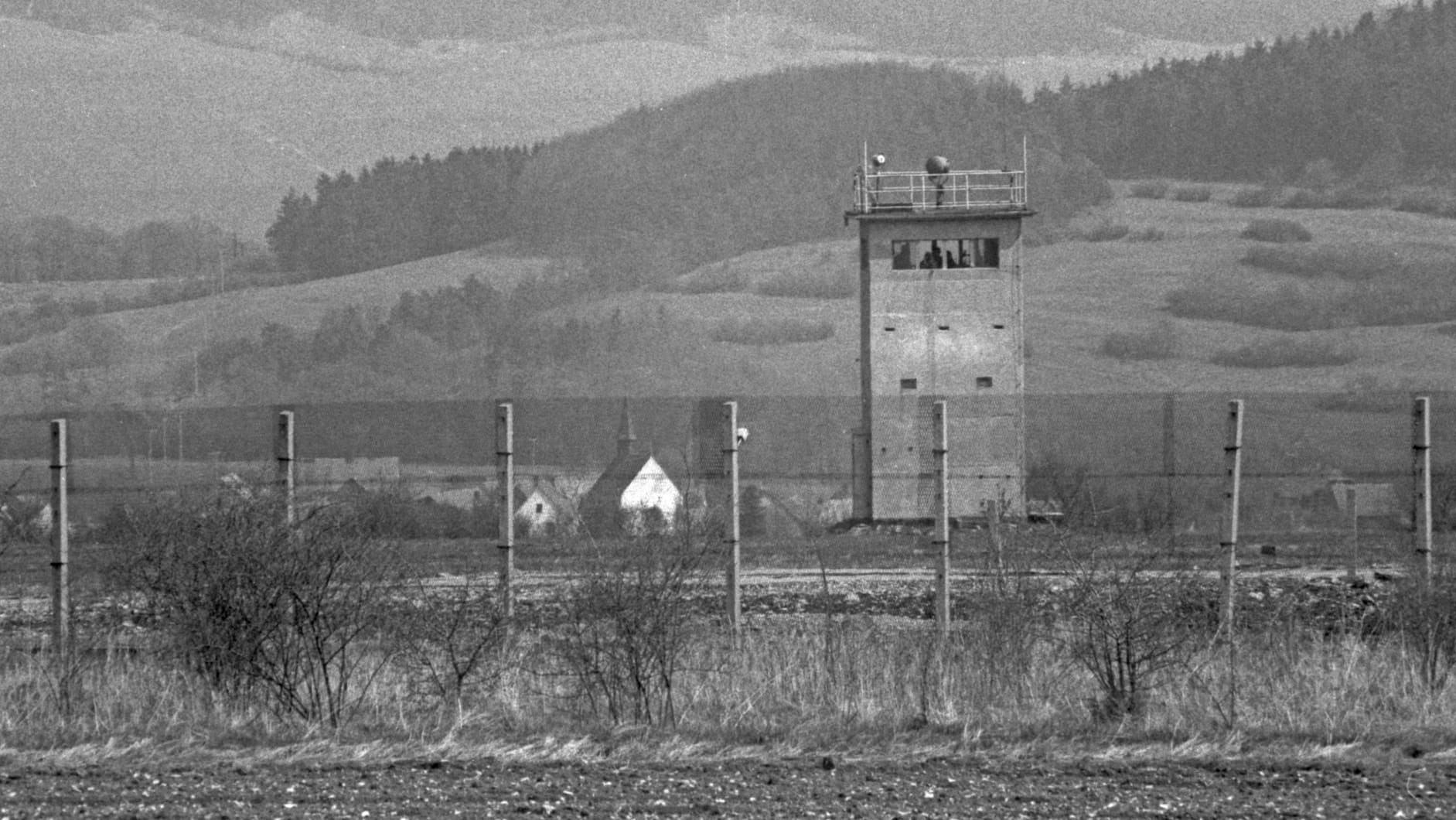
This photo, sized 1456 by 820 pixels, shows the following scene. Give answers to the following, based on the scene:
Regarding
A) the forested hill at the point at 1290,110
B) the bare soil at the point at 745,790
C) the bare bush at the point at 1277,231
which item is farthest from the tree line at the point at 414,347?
the bare soil at the point at 745,790

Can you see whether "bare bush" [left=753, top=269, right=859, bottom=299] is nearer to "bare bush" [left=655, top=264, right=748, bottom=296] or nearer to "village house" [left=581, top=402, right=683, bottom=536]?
"bare bush" [left=655, top=264, right=748, bottom=296]

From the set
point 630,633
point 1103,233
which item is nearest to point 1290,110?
point 1103,233

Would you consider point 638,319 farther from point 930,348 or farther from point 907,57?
point 930,348

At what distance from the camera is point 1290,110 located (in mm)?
144500

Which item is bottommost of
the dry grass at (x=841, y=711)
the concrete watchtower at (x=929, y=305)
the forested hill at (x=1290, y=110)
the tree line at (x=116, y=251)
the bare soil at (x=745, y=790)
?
the bare soil at (x=745, y=790)

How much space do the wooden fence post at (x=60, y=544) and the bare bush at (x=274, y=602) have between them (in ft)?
2.70

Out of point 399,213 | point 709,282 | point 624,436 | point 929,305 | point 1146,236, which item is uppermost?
point 399,213

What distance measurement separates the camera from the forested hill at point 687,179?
120m

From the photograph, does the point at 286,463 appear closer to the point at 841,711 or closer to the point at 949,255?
the point at 841,711

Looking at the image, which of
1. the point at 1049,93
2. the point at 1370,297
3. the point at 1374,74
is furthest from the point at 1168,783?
the point at 1374,74

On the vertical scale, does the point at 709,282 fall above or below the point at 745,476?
above

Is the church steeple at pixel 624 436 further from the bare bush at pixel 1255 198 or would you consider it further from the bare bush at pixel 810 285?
the bare bush at pixel 1255 198

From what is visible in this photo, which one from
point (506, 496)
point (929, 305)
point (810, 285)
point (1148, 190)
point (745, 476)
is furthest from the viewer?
point (1148, 190)

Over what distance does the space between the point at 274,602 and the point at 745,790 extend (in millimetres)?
3694
